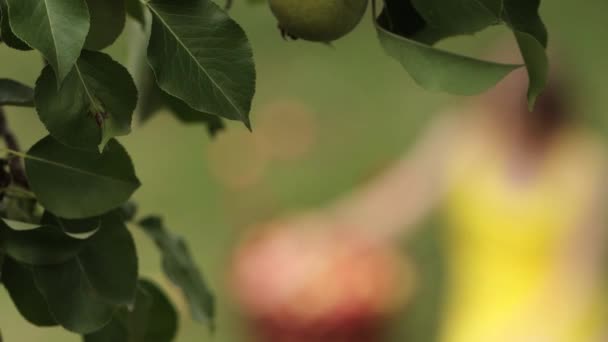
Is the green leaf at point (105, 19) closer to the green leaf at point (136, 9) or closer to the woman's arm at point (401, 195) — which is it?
the green leaf at point (136, 9)

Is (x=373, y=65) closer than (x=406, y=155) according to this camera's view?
No

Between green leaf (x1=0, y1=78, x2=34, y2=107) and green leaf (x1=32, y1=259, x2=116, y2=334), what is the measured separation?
0.10 metres

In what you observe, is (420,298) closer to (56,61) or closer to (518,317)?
(518,317)

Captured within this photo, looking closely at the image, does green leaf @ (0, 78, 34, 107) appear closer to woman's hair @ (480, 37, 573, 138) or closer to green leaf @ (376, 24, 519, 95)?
green leaf @ (376, 24, 519, 95)

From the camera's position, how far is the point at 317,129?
318cm

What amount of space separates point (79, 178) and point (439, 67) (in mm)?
186

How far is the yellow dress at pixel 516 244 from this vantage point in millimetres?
2227

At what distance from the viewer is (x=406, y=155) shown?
2916mm

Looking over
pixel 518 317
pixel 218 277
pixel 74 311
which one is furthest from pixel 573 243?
pixel 74 311

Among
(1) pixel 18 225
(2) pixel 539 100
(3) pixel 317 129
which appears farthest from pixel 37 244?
(3) pixel 317 129

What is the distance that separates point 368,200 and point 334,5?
2271mm

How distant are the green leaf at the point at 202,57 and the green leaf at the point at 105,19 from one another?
25 mm

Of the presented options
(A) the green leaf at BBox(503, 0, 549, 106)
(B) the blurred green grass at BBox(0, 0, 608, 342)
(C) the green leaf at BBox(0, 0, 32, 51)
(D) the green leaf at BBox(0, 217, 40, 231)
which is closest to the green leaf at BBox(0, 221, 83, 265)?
(D) the green leaf at BBox(0, 217, 40, 231)

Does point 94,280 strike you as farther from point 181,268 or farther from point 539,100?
point 539,100
